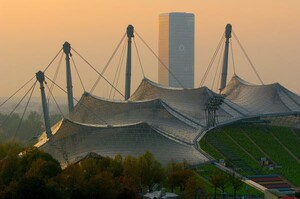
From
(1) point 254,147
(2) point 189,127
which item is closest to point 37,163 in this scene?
(2) point 189,127

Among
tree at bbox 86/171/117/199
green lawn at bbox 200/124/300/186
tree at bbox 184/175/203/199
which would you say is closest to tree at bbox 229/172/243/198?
tree at bbox 184/175/203/199

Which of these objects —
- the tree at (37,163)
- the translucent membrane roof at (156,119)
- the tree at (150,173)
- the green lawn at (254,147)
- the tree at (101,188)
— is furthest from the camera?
the green lawn at (254,147)

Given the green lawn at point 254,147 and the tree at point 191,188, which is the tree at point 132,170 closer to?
the tree at point 191,188

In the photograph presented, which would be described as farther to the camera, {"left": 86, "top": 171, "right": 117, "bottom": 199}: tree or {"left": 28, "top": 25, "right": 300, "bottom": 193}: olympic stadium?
{"left": 28, "top": 25, "right": 300, "bottom": 193}: olympic stadium

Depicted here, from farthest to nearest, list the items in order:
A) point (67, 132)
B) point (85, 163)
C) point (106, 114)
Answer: point (106, 114) < point (67, 132) < point (85, 163)

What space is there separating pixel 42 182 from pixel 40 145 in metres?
25.7

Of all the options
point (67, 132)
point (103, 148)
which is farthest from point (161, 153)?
point (67, 132)

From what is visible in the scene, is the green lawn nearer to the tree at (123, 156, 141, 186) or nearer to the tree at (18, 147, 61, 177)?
the tree at (123, 156, 141, 186)

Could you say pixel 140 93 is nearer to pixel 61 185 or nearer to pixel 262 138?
pixel 262 138

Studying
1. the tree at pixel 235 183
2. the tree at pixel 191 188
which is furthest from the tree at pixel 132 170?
the tree at pixel 235 183

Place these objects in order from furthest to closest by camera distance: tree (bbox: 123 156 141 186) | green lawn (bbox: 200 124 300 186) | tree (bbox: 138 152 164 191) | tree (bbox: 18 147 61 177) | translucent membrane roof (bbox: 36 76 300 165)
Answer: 1. green lawn (bbox: 200 124 300 186)
2. translucent membrane roof (bbox: 36 76 300 165)
3. tree (bbox: 138 152 164 191)
4. tree (bbox: 123 156 141 186)
5. tree (bbox: 18 147 61 177)

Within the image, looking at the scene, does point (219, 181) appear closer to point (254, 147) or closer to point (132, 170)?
point (132, 170)

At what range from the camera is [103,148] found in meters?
61.3

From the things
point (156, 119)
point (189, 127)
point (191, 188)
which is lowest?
point (191, 188)
